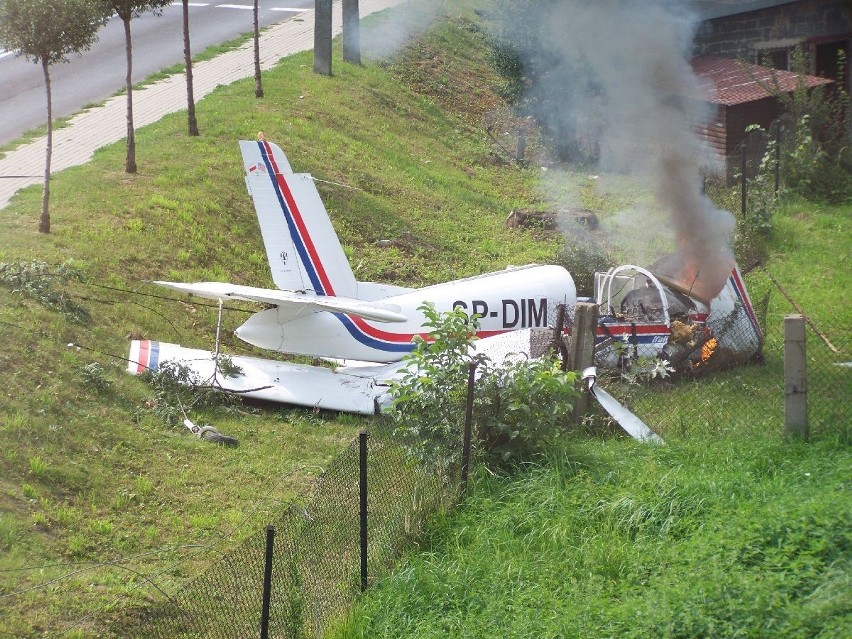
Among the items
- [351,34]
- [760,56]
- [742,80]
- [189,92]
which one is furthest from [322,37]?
[760,56]

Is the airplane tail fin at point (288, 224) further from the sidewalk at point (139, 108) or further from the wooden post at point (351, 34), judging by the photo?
the wooden post at point (351, 34)

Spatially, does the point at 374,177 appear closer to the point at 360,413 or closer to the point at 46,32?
the point at 46,32

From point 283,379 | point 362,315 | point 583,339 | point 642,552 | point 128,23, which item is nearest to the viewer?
point 642,552

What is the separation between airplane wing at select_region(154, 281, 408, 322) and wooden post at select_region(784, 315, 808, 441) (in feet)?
15.1

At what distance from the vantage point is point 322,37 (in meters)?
24.8

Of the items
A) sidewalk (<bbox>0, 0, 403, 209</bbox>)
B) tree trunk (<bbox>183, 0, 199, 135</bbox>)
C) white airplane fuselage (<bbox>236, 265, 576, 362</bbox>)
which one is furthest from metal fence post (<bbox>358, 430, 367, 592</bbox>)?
tree trunk (<bbox>183, 0, 199, 135</bbox>)

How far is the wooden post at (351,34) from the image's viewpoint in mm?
27991

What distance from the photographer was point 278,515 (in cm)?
878

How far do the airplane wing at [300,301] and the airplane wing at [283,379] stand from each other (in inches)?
33.0

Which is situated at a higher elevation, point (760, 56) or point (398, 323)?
point (760, 56)

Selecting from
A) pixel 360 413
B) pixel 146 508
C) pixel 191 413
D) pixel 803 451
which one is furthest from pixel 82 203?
pixel 803 451

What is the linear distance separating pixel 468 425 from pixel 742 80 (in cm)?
1651

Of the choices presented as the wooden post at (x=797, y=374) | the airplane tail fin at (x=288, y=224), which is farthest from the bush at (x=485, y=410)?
the airplane tail fin at (x=288, y=224)

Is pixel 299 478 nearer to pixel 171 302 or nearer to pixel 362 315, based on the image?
pixel 362 315
